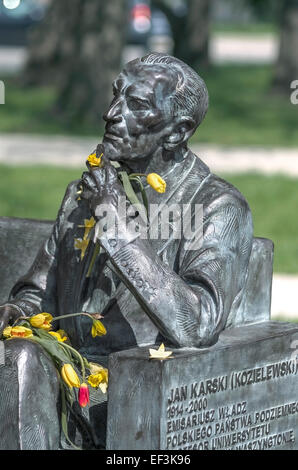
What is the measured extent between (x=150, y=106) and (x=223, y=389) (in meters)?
1.02

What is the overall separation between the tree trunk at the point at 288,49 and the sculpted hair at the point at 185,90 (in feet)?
53.8

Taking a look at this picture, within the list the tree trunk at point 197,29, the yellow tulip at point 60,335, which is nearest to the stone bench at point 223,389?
the yellow tulip at point 60,335

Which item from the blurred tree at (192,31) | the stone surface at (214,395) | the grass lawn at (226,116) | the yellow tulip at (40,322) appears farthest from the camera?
the blurred tree at (192,31)

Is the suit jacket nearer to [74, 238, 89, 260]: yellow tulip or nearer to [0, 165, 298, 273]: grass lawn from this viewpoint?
[74, 238, 89, 260]: yellow tulip

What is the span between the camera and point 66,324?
5.30 meters

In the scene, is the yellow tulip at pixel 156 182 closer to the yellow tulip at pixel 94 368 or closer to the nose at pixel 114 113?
the nose at pixel 114 113

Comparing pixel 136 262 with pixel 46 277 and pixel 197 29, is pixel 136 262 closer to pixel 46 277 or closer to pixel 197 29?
pixel 46 277

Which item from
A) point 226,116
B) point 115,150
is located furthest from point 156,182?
point 226,116

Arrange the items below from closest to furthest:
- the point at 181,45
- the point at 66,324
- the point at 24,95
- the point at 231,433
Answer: the point at 231,433
the point at 66,324
the point at 24,95
the point at 181,45

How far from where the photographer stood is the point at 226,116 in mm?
18797

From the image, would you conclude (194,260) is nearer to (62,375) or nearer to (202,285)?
(202,285)

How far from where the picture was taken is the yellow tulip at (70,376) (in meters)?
4.73

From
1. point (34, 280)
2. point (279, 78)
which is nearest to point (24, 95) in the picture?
point (279, 78)
